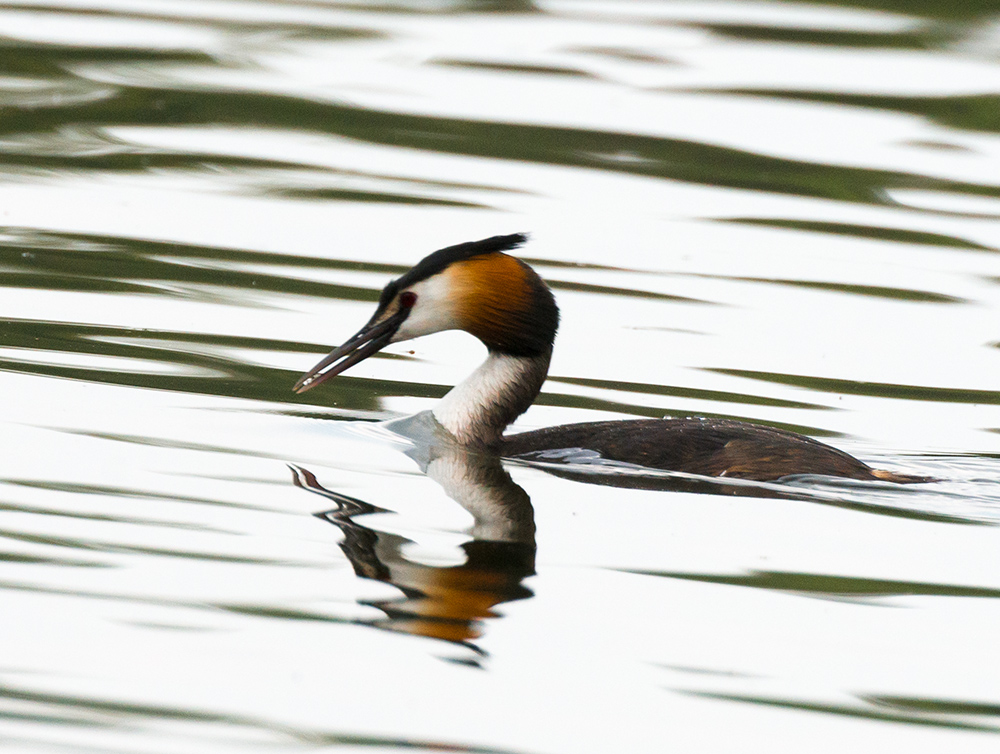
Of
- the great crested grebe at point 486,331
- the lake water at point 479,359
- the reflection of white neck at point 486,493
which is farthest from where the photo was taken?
the great crested grebe at point 486,331

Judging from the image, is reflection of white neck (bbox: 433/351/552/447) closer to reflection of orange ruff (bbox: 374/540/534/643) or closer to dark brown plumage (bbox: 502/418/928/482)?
dark brown plumage (bbox: 502/418/928/482)

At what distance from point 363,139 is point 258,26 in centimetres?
366

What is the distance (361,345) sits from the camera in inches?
288

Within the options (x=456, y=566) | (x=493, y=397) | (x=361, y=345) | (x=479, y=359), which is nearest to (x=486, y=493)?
(x=493, y=397)

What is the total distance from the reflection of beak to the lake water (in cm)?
18

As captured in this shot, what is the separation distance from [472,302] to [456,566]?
6.87 feet

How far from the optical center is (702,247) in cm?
1056

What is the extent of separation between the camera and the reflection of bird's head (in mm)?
7191

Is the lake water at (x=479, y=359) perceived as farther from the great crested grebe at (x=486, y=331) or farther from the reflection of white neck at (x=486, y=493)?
the great crested grebe at (x=486, y=331)

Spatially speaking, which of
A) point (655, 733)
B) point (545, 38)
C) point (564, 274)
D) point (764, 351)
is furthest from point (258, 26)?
point (655, 733)

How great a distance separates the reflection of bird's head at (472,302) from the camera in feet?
23.6

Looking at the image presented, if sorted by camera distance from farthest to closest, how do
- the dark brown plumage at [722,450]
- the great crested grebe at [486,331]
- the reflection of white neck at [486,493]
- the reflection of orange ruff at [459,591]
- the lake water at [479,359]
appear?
the great crested grebe at [486,331] → the dark brown plumage at [722,450] → the reflection of white neck at [486,493] → the reflection of orange ruff at [459,591] → the lake water at [479,359]

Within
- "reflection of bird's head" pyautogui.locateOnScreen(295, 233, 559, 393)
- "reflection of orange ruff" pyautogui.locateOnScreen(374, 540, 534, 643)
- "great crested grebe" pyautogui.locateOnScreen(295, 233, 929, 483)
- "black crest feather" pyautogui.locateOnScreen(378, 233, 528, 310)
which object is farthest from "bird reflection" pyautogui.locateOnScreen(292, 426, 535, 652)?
"black crest feather" pyautogui.locateOnScreen(378, 233, 528, 310)

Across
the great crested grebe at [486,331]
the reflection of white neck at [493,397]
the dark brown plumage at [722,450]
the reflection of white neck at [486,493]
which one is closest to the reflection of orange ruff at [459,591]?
the reflection of white neck at [486,493]
